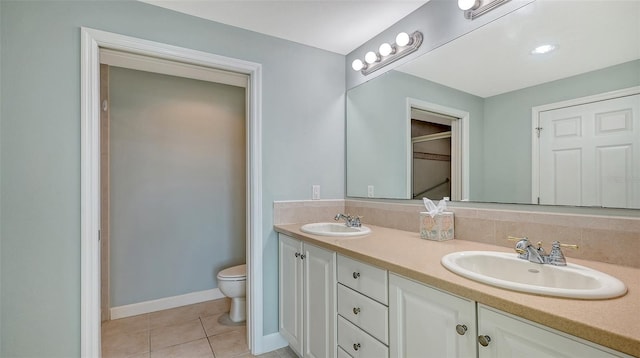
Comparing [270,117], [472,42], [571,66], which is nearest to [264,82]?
[270,117]

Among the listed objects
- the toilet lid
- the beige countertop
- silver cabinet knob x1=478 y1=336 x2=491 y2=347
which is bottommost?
the toilet lid

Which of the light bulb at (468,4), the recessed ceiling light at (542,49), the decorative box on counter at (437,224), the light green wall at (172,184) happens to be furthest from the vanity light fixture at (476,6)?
the light green wall at (172,184)

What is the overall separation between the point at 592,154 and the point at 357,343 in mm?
1249

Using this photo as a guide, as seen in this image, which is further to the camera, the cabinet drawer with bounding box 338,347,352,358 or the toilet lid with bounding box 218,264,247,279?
the toilet lid with bounding box 218,264,247,279

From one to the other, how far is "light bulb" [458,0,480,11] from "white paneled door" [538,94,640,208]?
66 centimetres

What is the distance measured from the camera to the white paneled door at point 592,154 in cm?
102

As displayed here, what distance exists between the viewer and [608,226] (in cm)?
105

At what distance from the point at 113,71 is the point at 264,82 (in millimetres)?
1523

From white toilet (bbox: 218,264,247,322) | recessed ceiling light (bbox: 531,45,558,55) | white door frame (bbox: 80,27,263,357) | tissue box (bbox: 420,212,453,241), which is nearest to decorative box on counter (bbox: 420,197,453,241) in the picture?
tissue box (bbox: 420,212,453,241)

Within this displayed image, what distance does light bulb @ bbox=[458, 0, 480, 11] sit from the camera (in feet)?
4.74

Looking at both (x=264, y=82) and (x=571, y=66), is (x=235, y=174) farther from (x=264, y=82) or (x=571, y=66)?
(x=571, y=66)

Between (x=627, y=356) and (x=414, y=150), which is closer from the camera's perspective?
(x=627, y=356)

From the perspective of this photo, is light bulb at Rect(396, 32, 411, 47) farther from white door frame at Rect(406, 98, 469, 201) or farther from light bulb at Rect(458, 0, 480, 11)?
white door frame at Rect(406, 98, 469, 201)

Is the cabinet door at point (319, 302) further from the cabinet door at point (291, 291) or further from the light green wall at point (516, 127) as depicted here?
the light green wall at point (516, 127)
